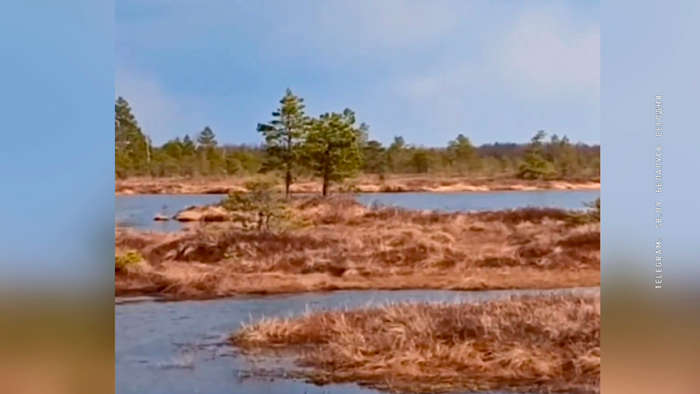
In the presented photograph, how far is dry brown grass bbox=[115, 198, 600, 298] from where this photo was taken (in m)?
2.28

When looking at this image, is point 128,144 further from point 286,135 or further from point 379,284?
point 379,284

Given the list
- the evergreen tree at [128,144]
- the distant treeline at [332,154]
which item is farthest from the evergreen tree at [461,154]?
the evergreen tree at [128,144]

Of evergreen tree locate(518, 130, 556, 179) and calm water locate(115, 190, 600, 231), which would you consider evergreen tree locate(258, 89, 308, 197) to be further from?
evergreen tree locate(518, 130, 556, 179)

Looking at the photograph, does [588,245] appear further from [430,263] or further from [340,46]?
[340,46]

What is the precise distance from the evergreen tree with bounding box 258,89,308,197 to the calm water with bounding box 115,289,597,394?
1.36ft

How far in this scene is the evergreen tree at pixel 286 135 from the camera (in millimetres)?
2264

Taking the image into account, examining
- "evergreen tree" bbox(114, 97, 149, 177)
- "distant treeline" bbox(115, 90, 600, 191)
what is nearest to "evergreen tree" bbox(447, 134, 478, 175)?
"distant treeline" bbox(115, 90, 600, 191)

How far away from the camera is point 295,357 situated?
2252 mm

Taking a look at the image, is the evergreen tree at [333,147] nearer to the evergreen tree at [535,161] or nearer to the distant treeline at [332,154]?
the distant treeline at [332,154]

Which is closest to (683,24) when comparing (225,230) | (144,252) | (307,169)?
(307,169)

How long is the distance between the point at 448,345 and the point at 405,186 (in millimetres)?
570

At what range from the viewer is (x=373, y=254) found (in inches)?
90.4

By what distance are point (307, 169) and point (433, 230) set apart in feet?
1.62

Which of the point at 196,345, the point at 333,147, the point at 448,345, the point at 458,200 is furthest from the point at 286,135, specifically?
the point at 448,345
